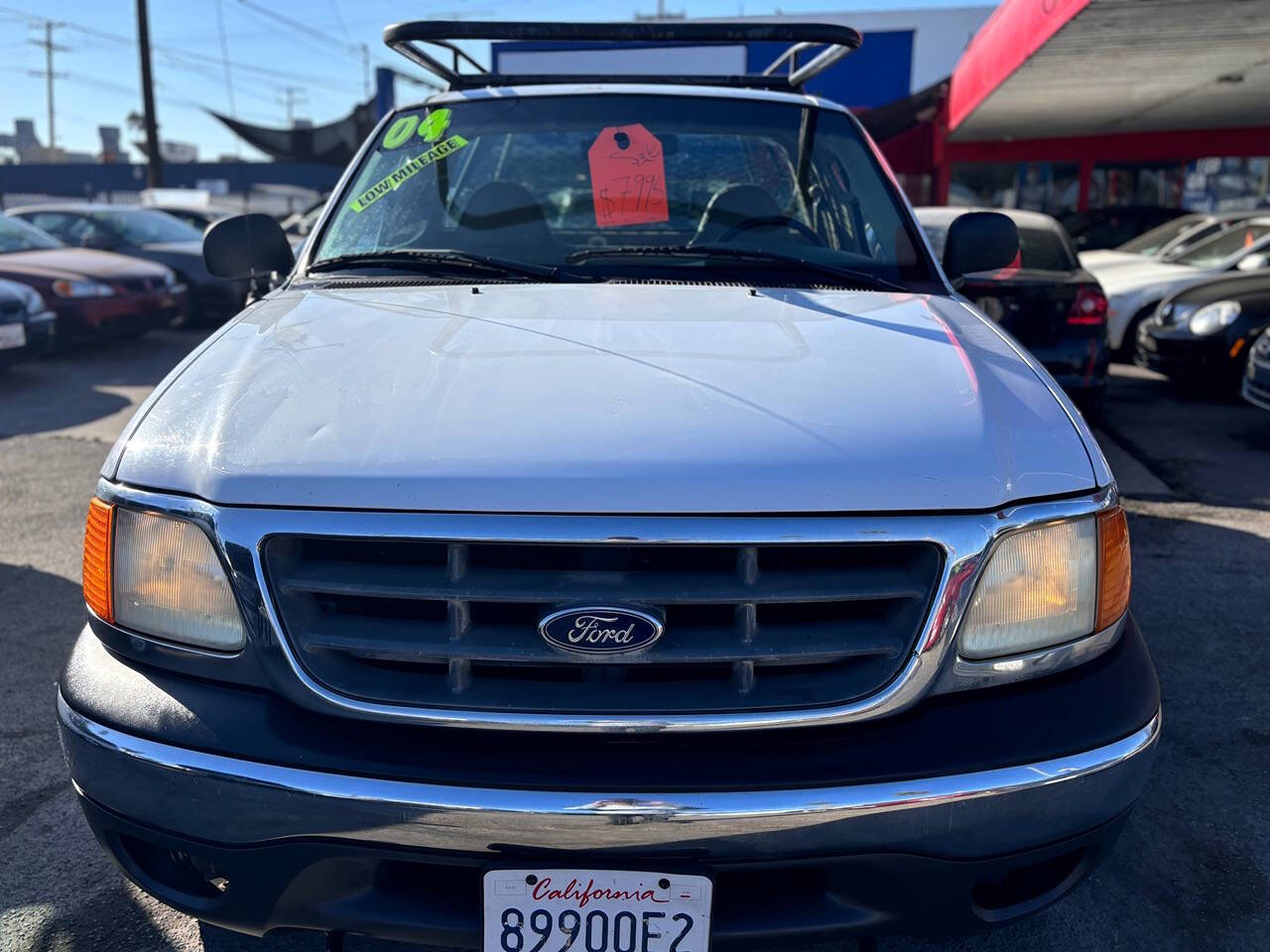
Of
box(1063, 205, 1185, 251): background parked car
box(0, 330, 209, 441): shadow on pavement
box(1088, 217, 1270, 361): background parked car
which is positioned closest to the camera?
box(0, 330, 209, 441): shadow on pavement

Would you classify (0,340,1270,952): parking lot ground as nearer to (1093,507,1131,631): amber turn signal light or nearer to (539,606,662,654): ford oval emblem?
(1093,507,1131,631): amber turn signal light

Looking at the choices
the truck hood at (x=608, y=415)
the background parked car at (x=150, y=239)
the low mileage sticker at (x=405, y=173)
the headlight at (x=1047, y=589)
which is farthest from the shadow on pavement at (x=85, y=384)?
the headlight at (x=1047, y=589)

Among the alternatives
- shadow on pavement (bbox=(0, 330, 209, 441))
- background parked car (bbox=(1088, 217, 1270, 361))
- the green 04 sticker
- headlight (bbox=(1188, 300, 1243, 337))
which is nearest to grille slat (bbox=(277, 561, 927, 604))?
the green 04 sticker

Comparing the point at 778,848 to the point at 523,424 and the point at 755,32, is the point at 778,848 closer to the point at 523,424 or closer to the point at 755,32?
the point at 523,424

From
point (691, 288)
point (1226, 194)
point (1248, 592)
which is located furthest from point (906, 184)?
point (691, 288)

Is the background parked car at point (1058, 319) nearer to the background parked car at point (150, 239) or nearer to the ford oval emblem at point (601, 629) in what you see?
the ford oval emblem at point (601, 629)

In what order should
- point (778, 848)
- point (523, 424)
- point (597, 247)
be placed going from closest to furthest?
point (778, 848) → point (523, 424) → point (597, 247)

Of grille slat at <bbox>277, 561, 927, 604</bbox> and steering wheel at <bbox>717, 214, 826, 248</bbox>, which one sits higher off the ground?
steering wheel at <bbox>717, 214, 826, 248</bbox>

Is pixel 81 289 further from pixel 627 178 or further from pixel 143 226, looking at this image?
pixel 627 178

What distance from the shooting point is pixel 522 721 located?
5.35 ft

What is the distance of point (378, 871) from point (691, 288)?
1.46 m

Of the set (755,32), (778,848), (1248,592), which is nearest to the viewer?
(778,848)

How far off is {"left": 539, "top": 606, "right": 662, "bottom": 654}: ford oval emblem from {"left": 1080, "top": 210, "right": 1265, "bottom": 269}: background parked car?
1104 cm

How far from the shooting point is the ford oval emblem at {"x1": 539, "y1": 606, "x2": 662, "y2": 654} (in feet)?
5.37
